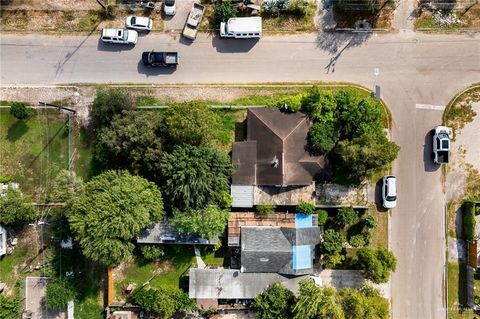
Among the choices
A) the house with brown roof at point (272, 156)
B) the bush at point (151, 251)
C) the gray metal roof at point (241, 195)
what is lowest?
Answer: the bush at point (151, 251)

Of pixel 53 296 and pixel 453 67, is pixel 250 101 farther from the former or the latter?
pixel 53 296

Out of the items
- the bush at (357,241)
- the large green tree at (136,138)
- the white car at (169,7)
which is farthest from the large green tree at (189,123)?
the bush at (357,241)

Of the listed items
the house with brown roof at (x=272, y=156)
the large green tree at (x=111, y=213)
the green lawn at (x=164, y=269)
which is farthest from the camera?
the green lawn at (x=164, y=269)

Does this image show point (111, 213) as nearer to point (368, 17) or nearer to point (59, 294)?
point (59, 294)

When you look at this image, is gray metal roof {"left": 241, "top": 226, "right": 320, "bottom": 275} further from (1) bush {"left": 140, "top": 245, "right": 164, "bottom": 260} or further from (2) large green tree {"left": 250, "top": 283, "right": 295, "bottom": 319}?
(1) bush {"left": 140, "top": 245, "right": 164, "bottom": 260}

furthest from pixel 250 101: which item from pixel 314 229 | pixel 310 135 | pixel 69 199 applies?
pixel 69 199

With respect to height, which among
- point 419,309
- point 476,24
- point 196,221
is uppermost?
point 476,24

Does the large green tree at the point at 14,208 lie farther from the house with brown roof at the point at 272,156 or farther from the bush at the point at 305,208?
the bush at the point at 305,208
